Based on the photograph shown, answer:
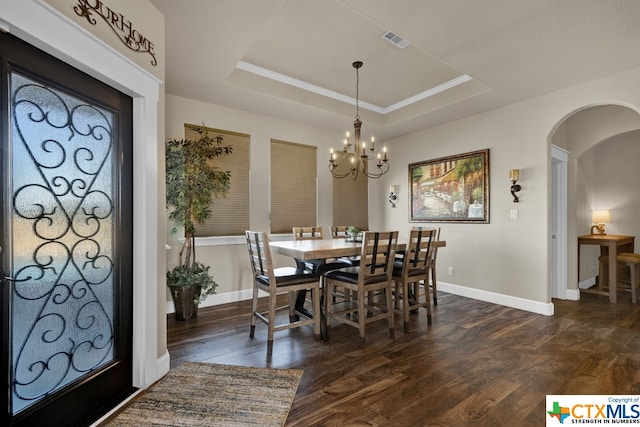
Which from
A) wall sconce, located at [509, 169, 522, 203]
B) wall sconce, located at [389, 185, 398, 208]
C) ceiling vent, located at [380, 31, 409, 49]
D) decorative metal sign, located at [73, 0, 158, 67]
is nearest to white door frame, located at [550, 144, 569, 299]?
wall sconce, located at [509, 169, 522, 203]

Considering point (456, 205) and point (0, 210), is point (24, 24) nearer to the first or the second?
point (0, 210)

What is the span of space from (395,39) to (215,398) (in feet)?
10.9

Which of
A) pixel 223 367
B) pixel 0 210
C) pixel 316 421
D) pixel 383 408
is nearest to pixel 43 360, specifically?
pixel 0 210

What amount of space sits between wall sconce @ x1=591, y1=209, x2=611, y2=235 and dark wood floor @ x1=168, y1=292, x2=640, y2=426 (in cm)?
192

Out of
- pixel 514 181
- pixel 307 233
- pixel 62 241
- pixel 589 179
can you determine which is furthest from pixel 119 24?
pixel 589 179

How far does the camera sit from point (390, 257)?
9.73ft

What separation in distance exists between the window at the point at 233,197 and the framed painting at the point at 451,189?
9.07ft

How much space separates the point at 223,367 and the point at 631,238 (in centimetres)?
611

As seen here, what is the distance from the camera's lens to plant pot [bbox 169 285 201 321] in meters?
3.38

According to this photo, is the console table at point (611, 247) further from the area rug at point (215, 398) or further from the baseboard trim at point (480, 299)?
the area rug at point (215, 398)

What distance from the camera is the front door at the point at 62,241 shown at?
56.7 inches

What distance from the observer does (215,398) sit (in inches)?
77.3

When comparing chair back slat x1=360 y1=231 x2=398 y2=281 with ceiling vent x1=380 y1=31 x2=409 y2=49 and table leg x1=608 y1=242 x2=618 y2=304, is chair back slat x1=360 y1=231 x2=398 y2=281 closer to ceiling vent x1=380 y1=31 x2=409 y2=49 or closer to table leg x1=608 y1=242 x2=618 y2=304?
ceiling vent x1=380 y1=31 x2=409 y2=49

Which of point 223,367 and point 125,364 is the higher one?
point 125,364
